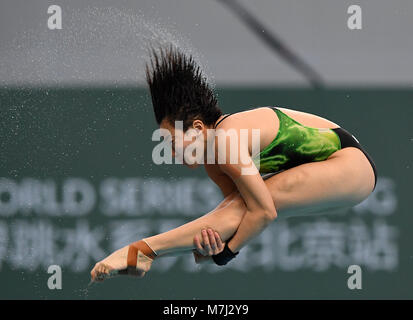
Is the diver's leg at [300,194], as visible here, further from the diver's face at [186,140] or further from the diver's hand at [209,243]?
the diver's face at [186,140]

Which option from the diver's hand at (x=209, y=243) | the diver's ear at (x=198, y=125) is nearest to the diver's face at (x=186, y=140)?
the diver's ear at (x=198, y=125)

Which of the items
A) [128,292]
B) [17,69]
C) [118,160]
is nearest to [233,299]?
[128,292]

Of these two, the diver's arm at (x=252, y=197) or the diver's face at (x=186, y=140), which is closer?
the diver's arm at (x=252, y=197)

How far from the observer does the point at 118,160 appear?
545cm

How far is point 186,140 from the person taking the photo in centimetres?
313

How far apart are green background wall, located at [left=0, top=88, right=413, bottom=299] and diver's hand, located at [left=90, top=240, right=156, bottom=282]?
2.13m

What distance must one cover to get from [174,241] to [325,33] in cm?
292

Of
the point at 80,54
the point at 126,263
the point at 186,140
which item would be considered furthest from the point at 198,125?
the point at 80,54

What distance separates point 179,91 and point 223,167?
42cm

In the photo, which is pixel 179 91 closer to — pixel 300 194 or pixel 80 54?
pixel 300 194

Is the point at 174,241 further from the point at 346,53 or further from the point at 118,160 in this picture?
the point at 346,53

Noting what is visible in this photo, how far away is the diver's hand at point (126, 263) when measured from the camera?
3129 millimetres

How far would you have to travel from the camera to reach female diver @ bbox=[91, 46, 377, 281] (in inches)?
122

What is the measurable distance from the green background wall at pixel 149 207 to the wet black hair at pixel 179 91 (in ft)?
7.29
